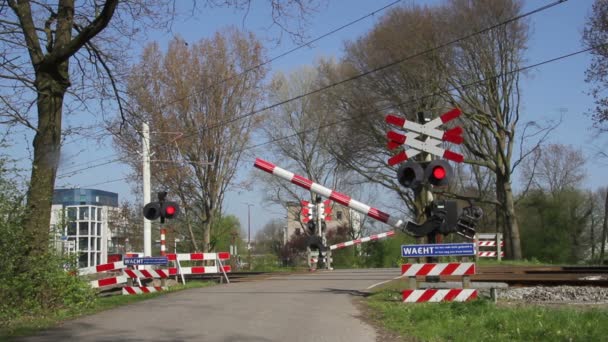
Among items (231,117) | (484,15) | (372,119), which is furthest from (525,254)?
(231,117)

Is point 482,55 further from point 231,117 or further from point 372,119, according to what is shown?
point 231,117

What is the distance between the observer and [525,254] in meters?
45.8

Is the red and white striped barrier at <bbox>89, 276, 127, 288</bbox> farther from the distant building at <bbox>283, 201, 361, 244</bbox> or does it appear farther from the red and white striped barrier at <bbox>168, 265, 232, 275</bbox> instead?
the distant building at <bbox>283, 201, 361, 244</bbox>

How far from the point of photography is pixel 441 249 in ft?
41.7

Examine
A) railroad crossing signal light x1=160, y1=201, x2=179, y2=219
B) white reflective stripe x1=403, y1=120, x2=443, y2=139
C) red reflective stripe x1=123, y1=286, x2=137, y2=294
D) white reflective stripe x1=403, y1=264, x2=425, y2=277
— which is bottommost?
red reflective stripe x1=123, y1=286, x2=137, y2=294

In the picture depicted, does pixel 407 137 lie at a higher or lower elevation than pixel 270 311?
higher

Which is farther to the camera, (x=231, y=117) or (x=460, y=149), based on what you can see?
(x=460, y=149)

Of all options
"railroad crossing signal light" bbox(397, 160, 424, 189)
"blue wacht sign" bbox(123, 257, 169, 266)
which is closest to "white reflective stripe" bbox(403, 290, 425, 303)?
"railroad crossing signal light" bbox(397, 160, 424, 189)

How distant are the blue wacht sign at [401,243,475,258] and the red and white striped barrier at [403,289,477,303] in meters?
0.70

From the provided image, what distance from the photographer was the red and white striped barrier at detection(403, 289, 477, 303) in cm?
1219

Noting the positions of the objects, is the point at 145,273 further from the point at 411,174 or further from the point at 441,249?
the point at 441,249

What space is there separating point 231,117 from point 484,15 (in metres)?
13.2

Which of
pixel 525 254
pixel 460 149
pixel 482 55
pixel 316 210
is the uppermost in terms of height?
pixel 482 55

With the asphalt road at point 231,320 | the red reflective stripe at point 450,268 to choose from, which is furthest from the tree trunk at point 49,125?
the red reflective stripe at point 450,268
